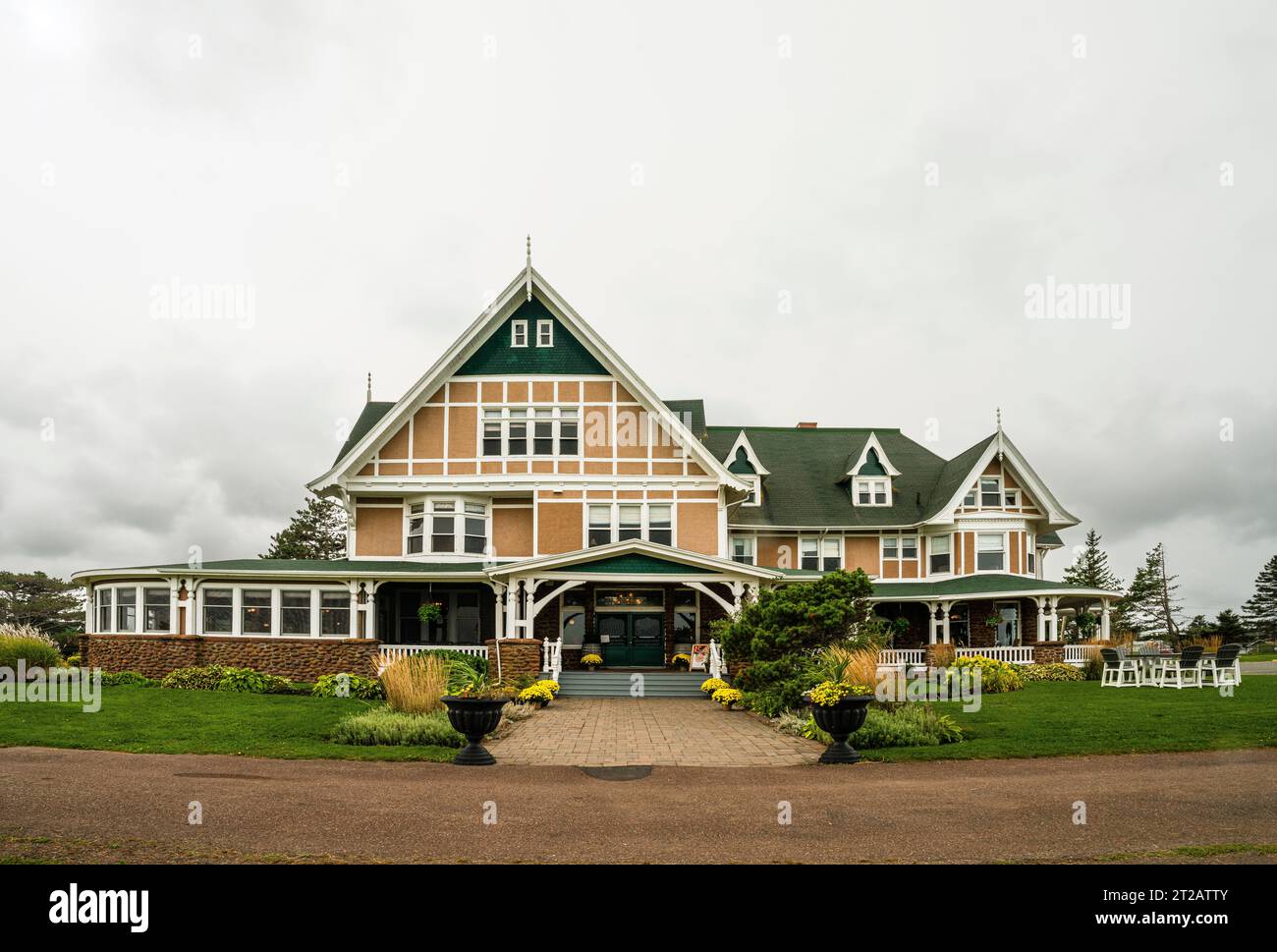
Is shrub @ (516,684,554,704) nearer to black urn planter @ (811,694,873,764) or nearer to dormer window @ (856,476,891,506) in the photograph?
black urn planter @ (811,694,873,764)

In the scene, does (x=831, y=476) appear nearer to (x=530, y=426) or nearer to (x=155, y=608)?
(x=530, y=426)

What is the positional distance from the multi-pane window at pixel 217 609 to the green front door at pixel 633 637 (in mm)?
11537

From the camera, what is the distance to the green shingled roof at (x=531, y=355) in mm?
31578

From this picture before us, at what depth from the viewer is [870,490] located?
38094mm

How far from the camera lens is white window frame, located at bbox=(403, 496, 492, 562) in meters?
30.8

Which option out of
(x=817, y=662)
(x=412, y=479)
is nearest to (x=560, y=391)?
(x=412, y=479)

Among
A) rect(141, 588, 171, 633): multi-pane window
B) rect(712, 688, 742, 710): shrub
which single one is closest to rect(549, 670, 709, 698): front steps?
rect(712, 688, 742, 710): shrub

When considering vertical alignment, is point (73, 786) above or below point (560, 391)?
below

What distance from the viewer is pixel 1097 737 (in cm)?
1547

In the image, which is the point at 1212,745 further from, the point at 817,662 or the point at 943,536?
the point at 943,536

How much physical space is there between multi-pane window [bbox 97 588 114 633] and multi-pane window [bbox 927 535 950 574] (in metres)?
29.5

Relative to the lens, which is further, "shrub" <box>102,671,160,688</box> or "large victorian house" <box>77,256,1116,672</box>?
"large victorian house" <box>77,256,1116,672</box>

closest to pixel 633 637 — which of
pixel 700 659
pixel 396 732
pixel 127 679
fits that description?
pixel 700 659
